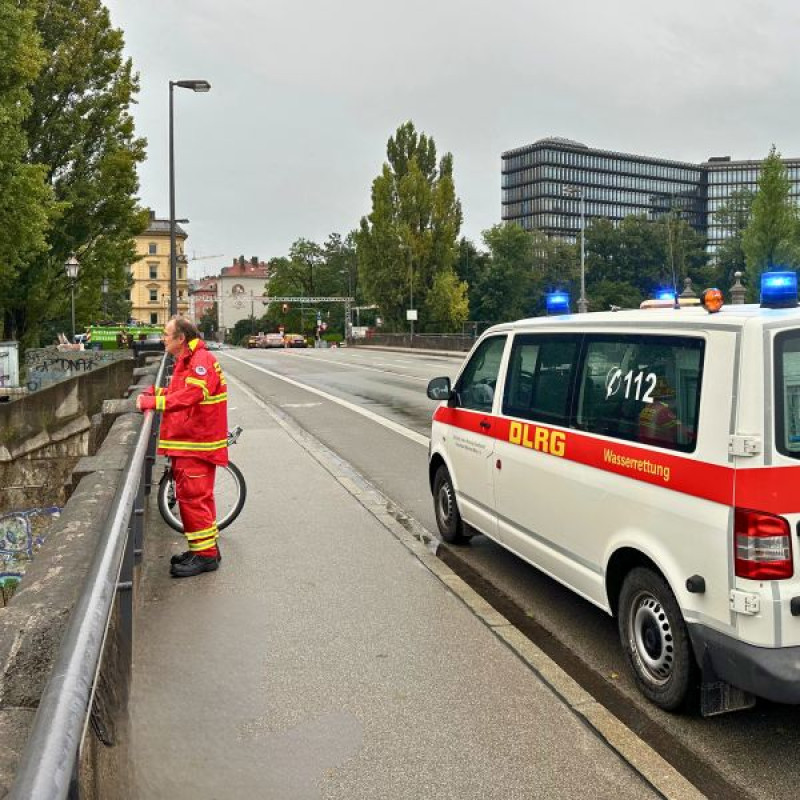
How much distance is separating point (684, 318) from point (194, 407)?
331 centimetres

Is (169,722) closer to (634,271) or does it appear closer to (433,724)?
(433,724)

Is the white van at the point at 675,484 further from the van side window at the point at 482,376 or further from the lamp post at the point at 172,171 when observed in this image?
the lamp post at the point at 172,171

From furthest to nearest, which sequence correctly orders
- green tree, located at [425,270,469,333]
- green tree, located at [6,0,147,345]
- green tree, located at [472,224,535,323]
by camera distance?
green tree, located at [472,224,535,323] < green tree, located at [425,270,469,333] < green tree, located at [6,0,147,345]

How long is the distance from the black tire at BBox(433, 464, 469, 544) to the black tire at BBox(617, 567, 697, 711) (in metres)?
2.55

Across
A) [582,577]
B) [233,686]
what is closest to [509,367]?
[582,577]

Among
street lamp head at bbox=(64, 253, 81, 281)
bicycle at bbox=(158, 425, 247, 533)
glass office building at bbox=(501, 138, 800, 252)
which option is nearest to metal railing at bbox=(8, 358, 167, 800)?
bicycle at bbox=(158, 425, 247, 533)

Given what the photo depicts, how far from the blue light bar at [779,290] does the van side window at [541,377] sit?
128 cm

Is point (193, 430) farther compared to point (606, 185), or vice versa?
point (606, 185)

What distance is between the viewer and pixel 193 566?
6066 mm

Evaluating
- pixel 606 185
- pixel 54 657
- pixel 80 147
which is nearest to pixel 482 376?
pixel 54 657

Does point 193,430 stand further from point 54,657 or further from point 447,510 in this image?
point 54,657

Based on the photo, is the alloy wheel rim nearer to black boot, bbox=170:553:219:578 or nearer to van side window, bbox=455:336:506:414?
van side window, bbox=455:336:506:414

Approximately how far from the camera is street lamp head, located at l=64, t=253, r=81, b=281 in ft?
88.6

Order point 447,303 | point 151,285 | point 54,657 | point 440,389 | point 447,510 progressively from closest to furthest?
point 54,657 < point 440,389 < point 447,510 < point 447,303 < point 151,285
